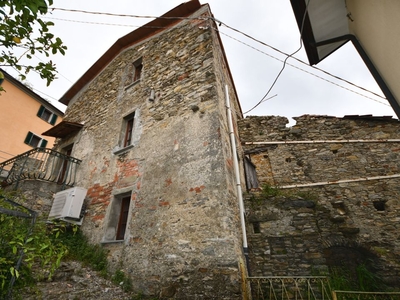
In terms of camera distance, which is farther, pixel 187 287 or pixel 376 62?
pixel 187 287

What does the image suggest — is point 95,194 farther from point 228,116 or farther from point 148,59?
point 148,59

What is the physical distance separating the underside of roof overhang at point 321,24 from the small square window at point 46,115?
17.8 m

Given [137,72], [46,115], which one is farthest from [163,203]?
[46,115]

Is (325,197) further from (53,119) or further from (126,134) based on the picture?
(53,119)

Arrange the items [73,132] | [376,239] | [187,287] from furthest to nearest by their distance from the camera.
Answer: [73,132], [376,239], [187,287]

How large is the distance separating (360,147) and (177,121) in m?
5.53

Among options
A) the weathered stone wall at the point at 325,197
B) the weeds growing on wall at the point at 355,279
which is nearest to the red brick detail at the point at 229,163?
the weathered stone wall at the point at 325,197

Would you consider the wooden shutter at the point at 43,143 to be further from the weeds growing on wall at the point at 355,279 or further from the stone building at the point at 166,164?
the weeds growing on wall at the point at 355,279

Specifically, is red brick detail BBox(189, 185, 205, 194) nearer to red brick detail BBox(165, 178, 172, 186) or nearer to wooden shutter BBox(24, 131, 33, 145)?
red brick detail BBox(165, 178, 172, 186)

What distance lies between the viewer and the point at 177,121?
16.8ft

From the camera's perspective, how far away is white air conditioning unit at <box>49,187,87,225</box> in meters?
5.29

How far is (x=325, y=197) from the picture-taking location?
5680 mm

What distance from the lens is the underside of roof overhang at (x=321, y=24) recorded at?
2.48 m

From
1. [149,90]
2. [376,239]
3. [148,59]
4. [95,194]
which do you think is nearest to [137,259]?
[95,194]
